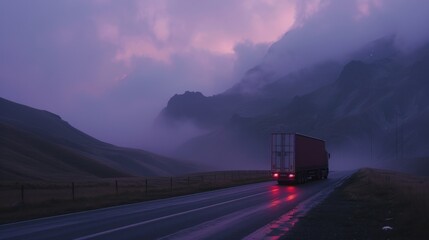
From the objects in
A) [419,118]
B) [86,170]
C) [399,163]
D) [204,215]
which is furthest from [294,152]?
[419,118]

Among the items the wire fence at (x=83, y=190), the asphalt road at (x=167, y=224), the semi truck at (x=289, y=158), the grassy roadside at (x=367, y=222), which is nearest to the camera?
the grassy roadside at (x=367, y=222)

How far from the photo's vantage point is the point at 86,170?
4621 inches

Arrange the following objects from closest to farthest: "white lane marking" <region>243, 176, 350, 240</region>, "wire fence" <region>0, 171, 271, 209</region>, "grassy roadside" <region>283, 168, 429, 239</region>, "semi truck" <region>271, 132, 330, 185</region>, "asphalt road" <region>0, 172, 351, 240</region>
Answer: "grassy roadside" <region>283, 168, 429, 239</region> → "white lane marking" <region>243, 176, 350, 240</region> → "asphalt road" <region>0, 172, 351, 240</region> → "wire fence" <region>0, 171, 271, 209</region> → "semi truck" <region>271, 132, 330, 185</region>

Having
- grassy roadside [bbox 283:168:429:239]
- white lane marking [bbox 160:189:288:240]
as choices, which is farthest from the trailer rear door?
white lane marking [bbox 160:189:288:240]

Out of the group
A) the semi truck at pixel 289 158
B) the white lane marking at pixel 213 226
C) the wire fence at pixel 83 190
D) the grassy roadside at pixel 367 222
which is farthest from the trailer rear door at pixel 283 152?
the white lane marking at pixel 213 226

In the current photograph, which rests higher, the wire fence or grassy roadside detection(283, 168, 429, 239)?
grassy roadside detection(283, 168, 429, 239)

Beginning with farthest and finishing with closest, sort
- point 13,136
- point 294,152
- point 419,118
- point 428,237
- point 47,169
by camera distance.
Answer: point 419,118
point 13,136
point 47,169
point 294,152
point 428,237

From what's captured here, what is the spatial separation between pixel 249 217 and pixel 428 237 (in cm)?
824

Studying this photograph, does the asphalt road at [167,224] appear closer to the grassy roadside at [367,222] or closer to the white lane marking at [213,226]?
the white lane marking at [213,226]

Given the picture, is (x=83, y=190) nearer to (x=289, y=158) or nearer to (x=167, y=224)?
(x=289, y=158)

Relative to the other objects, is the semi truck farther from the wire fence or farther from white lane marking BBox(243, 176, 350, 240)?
white lane marking BBox(243, 176, 350, 240)

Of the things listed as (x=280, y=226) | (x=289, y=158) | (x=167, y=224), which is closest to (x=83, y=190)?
(x=289, y=158)

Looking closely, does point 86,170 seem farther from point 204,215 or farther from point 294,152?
point 204,215

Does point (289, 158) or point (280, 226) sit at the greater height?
point (289, 158)
